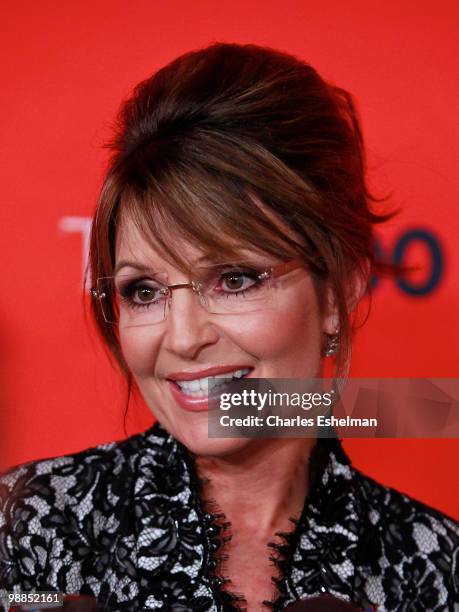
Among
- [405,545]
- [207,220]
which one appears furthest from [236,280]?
[405,545]

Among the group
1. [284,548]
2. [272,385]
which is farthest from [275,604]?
[272,385]

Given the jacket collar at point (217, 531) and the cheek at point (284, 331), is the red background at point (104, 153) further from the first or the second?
the cheek at point (284, 331)

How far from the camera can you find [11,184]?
62.7 inches

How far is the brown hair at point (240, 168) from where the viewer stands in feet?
3.79

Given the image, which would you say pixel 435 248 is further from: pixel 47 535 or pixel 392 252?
pixel 47 535

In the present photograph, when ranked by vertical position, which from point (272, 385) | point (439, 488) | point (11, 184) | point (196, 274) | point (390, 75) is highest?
point (390, 75)

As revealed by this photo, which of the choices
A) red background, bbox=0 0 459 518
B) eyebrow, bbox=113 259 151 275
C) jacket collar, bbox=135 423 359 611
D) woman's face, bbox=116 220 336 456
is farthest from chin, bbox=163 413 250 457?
red background, bbox=0 0 459 518

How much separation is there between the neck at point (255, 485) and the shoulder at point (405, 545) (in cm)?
12

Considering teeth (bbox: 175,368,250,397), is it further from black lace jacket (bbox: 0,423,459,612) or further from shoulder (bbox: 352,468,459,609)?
shoulder (bbox: 352,468,459,609)

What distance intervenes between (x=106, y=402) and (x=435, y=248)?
694 mm

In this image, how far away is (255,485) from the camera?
4.26ft

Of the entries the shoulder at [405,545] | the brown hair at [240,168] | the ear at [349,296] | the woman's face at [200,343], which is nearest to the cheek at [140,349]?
the woman's face at [200,343]

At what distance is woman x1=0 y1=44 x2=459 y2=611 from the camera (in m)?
1.16

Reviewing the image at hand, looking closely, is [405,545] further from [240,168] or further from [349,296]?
[240,168]
